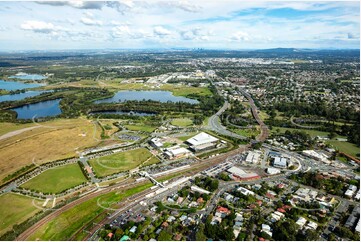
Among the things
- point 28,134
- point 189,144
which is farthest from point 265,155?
point 28,134

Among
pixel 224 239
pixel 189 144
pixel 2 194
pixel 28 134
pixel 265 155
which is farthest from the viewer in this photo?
pixel 28 134

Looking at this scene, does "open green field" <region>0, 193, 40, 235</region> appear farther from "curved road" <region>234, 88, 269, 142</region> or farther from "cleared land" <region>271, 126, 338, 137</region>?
"cleared land" <region>271, 126, 338, 137</region>

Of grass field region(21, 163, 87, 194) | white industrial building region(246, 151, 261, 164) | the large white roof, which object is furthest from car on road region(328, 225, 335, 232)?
grass field region(21, 163, 87, 194)

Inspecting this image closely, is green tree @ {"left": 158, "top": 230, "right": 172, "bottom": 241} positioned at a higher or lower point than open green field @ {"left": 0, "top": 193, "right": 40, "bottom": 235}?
higher

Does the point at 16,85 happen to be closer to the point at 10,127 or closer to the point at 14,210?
the point at 10,127

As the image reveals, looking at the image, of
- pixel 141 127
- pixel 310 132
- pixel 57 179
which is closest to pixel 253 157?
pixel 310 132

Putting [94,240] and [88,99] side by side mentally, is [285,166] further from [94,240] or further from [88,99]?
[88,99]

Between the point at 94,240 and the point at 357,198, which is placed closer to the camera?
the point at 94,240
